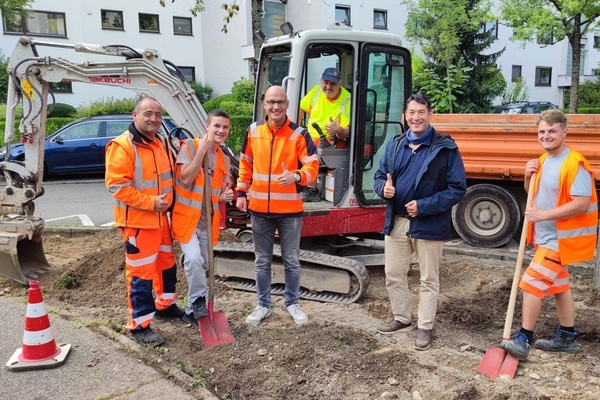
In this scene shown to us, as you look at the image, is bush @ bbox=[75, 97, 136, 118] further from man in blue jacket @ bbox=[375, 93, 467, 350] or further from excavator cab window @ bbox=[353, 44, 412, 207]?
man in blue jacket @ bbox=[375, 93, 467, 350]

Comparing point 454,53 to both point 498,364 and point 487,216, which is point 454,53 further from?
point 498,364

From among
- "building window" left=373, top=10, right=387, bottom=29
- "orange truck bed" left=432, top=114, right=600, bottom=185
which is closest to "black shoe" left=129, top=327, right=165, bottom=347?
"orange truck bed" left=432, top=114, right=600, bottom=185

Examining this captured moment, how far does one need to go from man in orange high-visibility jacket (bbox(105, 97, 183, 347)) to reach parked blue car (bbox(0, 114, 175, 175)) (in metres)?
10.4

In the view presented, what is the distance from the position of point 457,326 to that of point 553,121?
1.90m

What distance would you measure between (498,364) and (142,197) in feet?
9.09

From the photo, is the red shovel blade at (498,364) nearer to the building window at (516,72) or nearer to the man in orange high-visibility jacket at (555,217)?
the man in orange high-visibility jacket at (555,217)

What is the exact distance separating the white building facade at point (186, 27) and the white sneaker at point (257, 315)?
20167 millimetres

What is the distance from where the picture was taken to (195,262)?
4414mm

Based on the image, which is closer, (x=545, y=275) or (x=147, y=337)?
(x=545, y=275)

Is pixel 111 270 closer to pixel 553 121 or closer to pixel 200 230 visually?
pixel 200 230

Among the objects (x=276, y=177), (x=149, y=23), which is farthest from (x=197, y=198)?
(x=149, y=23)

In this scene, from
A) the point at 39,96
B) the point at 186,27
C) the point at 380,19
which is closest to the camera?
the point at 39,96

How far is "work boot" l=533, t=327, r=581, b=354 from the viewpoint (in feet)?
13.4

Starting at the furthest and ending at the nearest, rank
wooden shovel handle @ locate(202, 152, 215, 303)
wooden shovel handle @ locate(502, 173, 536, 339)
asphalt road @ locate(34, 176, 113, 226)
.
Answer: asphalt road @ locate(34, 176, 113, 226)
wooden shovel handle @ locate(202, 152, 215, 303)
wooden shovel handle @ locate(502, 173, 536, 339)
